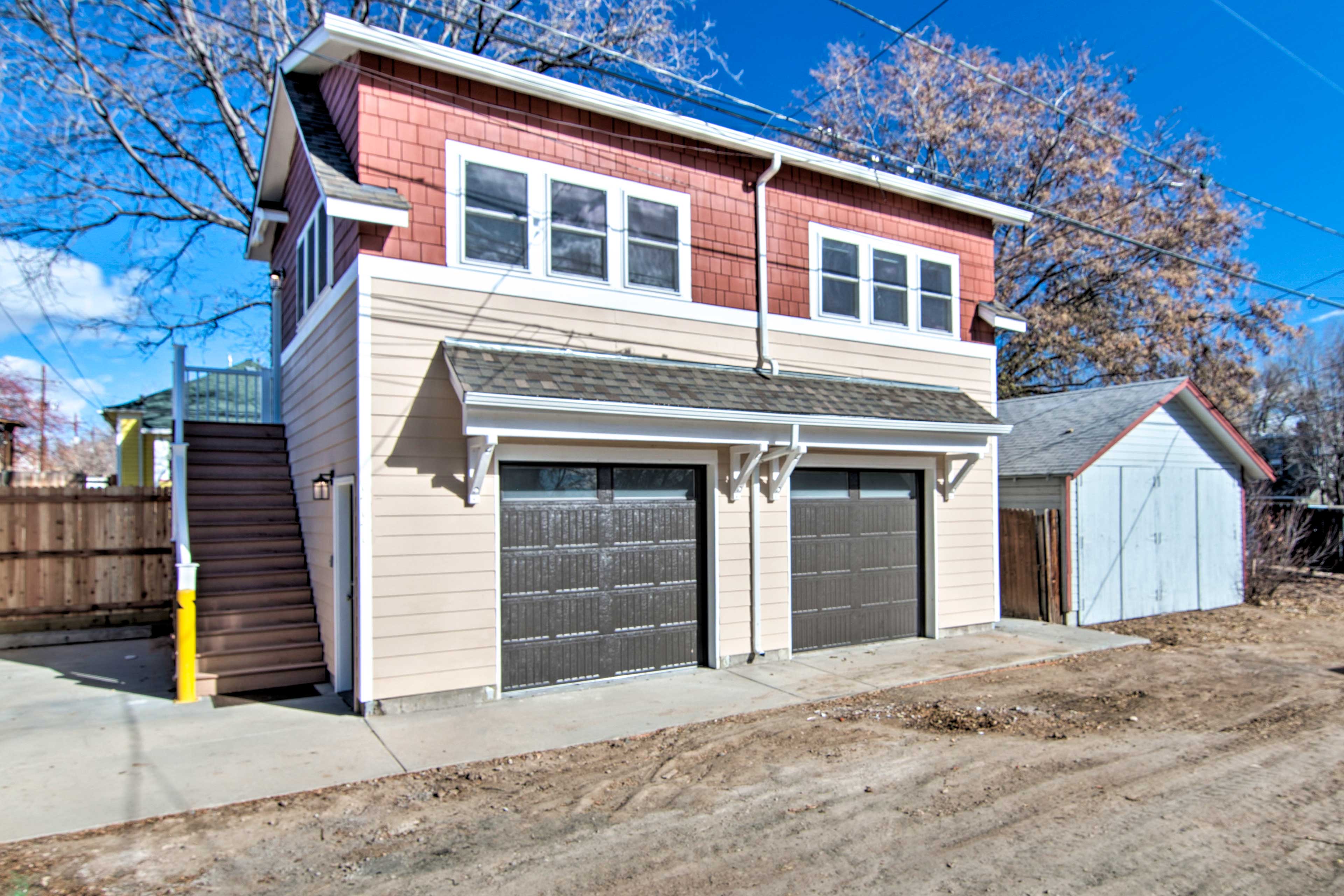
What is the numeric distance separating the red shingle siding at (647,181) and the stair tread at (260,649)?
12.8 ft

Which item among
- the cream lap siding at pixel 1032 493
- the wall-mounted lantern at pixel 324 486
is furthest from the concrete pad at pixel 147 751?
the cream lap siding at pixel 1032 493

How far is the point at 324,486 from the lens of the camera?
8547 mm

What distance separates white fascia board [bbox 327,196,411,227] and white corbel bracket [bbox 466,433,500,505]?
1.99 metres

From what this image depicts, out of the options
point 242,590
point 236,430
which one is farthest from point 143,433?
point 242,590

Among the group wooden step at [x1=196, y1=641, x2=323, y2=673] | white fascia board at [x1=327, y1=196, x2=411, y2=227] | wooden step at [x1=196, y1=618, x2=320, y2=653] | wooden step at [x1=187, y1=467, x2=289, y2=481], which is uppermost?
white fascia board at [x1=327, y1=196, x2=411, y2=227]

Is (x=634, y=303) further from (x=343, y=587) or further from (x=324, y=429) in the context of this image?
(x=343, y=587)

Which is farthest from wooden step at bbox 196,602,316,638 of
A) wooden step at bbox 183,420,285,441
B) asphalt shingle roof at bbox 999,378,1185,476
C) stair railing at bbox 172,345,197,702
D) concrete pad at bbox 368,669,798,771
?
asphalt shingle roof at bbox 999,378,1185,476

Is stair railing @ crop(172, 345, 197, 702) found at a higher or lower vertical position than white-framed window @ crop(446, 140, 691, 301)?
lower

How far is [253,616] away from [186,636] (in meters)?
0.96

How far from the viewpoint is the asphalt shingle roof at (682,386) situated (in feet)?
24.4

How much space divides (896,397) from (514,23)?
44.6 ft

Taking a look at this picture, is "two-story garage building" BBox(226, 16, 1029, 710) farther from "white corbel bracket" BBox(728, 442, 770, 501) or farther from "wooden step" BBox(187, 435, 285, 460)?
"wooden step" BBox(187, 435, 285, 460)

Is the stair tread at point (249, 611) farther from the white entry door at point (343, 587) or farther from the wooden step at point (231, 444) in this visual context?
the wooden step at point (231, 444)

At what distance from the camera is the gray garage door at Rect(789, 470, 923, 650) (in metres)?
9.87
